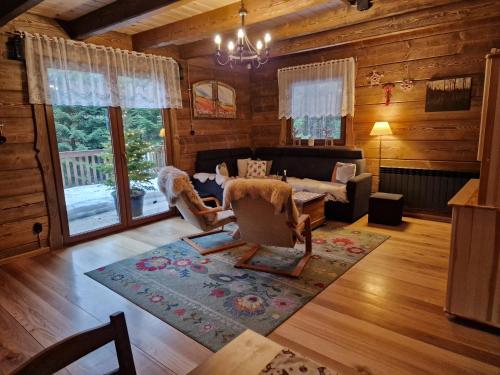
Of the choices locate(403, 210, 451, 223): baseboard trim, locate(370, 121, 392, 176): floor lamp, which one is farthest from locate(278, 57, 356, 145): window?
locate(403, 210, 451, 223): baseboard trim

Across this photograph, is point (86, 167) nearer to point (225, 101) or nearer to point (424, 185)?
point (225, 101)

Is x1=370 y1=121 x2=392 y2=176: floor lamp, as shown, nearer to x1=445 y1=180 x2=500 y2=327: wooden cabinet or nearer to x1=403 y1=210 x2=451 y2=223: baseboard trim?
x1=403 y1=210 x2=451 y2=223: baseboard trim

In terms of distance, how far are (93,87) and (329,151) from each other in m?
3.53

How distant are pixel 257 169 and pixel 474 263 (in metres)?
3.77

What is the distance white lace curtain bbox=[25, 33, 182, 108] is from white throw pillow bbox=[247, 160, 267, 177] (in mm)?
1564

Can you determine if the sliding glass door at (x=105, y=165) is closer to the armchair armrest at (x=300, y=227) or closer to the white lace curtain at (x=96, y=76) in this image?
the white lace curtain at (x=96, y=76)

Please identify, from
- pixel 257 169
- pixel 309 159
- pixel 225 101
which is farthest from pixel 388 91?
pixel 225 101

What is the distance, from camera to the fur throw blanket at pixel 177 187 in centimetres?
325

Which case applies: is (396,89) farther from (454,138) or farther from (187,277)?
(187,277)

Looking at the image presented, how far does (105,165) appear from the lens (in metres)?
4.27

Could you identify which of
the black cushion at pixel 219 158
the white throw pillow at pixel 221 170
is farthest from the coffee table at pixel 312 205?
the black cushion at pixel 219 158

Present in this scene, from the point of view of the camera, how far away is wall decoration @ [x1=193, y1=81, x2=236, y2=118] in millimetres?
5348

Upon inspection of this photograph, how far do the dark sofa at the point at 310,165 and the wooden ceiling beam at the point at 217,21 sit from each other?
6.11 feet

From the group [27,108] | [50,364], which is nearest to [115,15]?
[27,108]
